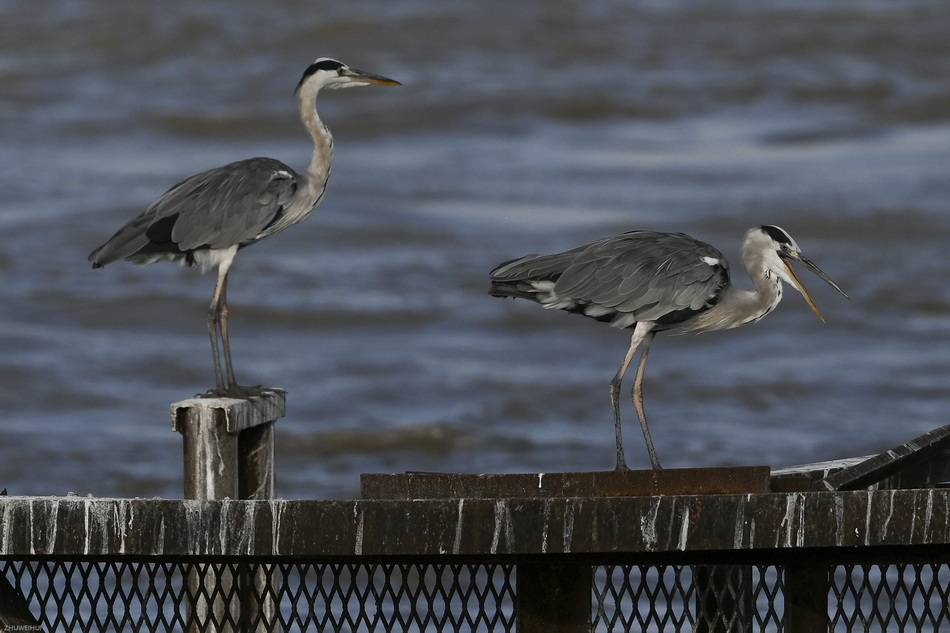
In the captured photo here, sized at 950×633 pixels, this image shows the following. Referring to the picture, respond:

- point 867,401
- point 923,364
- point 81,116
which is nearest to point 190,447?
point 867,401

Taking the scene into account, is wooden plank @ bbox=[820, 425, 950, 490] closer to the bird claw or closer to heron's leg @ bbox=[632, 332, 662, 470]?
heron's leg @ bbox=[632, 332, 662, 470]

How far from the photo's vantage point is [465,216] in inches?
703

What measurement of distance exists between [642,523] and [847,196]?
14635mm

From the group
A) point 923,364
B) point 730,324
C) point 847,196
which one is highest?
point 847,196

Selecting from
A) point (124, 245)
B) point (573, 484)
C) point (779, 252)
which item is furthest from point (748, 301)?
point (124, 245)

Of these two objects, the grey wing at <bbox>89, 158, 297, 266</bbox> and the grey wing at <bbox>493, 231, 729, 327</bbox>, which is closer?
the grey wing at <bbox>493, 231, 729, 327</bbox>

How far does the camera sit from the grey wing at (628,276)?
20.0 feet

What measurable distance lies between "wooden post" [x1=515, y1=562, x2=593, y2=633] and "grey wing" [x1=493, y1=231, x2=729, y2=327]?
5.67ft

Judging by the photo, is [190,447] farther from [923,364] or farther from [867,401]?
[923,364]

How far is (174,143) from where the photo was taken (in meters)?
20.5

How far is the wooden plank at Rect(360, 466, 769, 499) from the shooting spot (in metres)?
4.67

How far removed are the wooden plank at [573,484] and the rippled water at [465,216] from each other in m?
5.95

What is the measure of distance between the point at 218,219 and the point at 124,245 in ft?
1.36

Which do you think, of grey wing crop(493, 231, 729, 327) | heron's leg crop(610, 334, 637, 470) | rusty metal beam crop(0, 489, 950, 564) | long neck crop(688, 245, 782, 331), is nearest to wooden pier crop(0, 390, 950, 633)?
rusty metal beam crop(0, 489, 950, 564)
